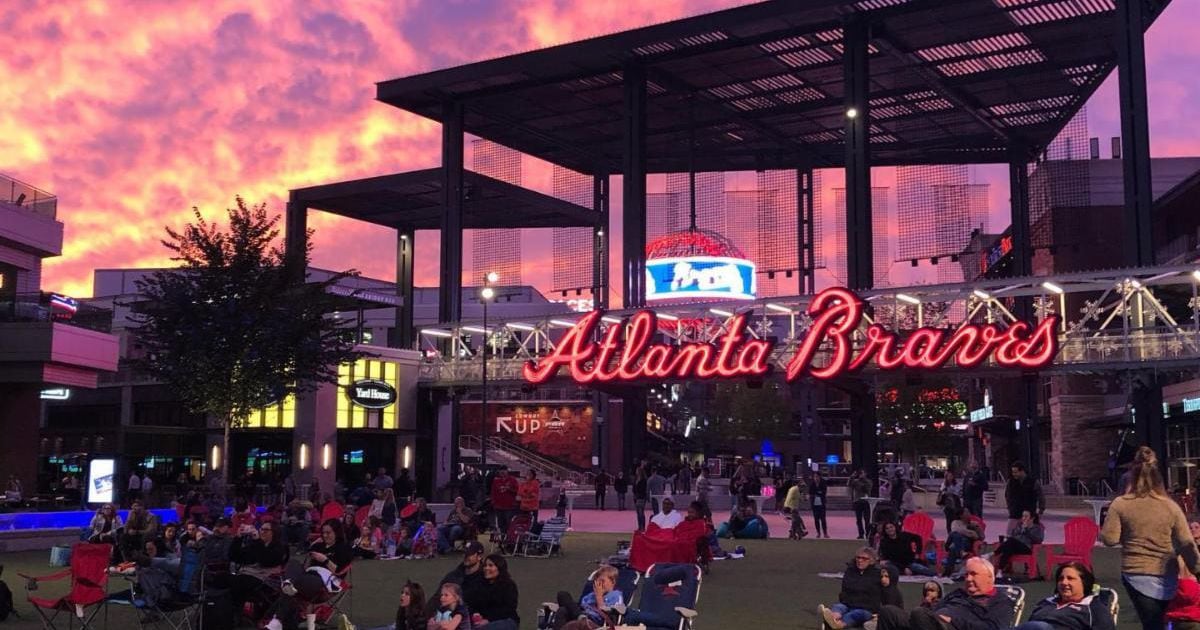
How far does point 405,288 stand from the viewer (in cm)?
7112

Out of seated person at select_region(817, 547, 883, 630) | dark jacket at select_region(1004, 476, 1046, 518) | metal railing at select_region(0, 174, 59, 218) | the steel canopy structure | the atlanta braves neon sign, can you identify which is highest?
the steel canopy structure

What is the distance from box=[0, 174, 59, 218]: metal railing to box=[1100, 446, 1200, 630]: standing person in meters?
40.5

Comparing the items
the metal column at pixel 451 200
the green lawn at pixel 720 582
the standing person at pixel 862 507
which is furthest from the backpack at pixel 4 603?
the metal column at pixel 451 200

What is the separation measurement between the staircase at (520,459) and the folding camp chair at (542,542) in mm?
45483

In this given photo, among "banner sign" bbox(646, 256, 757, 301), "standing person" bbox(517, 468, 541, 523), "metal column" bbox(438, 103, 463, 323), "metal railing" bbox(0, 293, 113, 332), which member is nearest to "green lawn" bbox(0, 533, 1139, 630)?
"standing person" bbox(517, 468, 541, 523)

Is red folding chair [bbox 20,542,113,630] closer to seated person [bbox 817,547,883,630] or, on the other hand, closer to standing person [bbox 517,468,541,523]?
seated person [bbox 817,547,883,630]

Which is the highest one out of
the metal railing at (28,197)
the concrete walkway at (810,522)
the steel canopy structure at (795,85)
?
A: the steel canopy structure at (795,85)

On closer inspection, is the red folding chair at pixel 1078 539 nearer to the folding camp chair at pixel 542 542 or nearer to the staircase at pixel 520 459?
the folding camp chair at pixel 542 542

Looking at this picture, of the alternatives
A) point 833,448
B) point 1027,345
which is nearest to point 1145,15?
point 1027,345

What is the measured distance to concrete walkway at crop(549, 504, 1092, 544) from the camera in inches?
1394

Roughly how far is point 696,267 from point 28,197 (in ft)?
119

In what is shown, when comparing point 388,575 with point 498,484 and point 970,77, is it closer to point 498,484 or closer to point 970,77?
point 498,484

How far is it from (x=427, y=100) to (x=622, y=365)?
19.4 metres

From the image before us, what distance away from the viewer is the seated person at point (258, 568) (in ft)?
50.9
